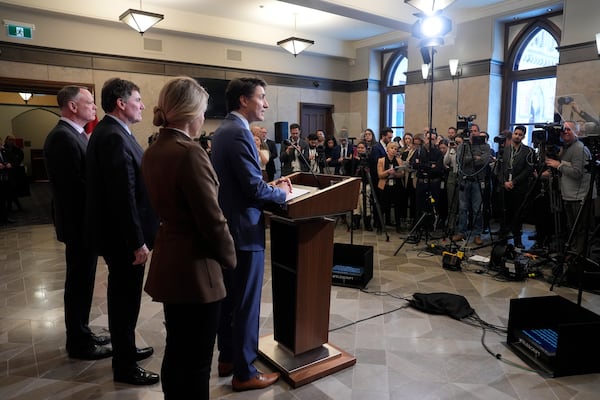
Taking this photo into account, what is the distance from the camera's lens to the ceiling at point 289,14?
7137 millimetres

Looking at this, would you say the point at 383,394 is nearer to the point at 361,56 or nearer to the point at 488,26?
the point at 488,26

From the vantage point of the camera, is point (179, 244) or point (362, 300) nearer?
point (179, 244)

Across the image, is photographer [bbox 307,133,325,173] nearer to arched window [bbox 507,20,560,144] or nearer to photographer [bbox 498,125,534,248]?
photographer [bbox 498,125,534,248]

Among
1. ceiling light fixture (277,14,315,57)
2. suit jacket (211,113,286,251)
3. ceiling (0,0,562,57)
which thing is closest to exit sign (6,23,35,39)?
ceiling (0,0,562,57)

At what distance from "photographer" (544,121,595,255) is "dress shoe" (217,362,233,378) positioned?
12.4 feet

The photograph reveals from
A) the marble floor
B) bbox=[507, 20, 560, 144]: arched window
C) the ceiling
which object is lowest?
the marble floor

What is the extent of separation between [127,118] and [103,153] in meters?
0.26

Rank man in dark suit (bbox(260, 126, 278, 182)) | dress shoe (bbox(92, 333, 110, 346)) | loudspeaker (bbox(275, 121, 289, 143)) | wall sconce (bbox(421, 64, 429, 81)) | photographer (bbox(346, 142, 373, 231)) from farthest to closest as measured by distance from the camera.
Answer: wall sconce (bbox(421, 64, 429, 81))
man in dark suit (bbox(260, 126, 278, 182))
loudspeaker (bbox(275, 121, 289, 143))
photographer (bbox(346, 142, 373, 231))
dress shoe (bbox(92, 333, 110, 346))

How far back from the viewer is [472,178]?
573cm

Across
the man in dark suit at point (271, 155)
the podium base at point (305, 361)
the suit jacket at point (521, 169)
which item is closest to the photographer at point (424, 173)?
the suit jacket at point (521, 169)

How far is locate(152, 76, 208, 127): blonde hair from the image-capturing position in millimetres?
1540

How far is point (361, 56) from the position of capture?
10984 millimetres

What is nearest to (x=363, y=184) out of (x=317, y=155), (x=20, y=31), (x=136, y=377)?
(x=317, y=155)

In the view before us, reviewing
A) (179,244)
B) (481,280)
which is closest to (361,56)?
(481,280)
